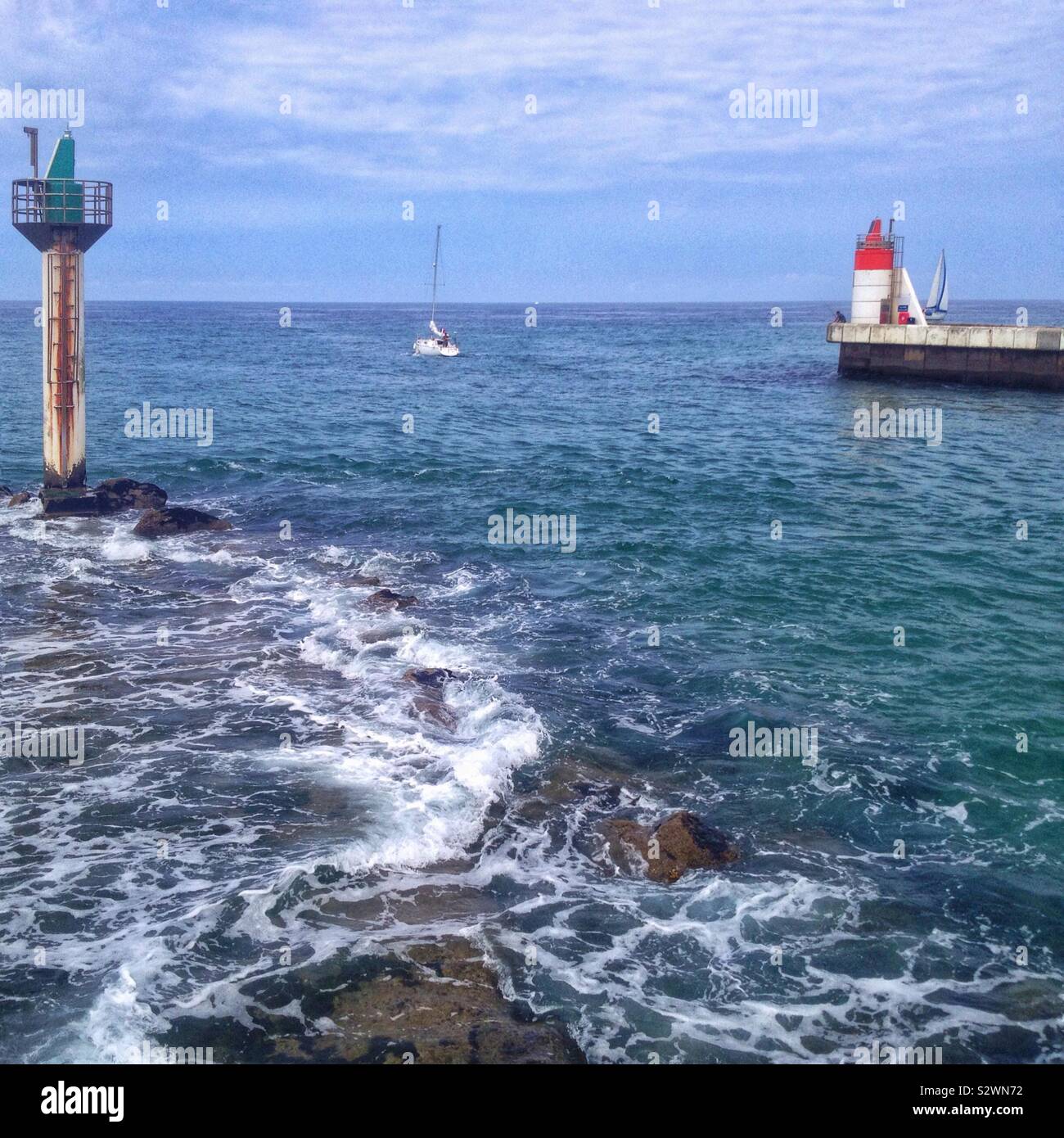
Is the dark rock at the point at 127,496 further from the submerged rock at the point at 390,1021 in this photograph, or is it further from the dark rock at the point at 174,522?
the submerged rock at the point at 390,1021

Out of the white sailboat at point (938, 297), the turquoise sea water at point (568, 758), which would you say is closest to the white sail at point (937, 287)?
the white sailboat at point (938, 297)

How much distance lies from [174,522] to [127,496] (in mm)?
3656

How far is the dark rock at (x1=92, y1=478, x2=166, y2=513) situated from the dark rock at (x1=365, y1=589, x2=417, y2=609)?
10767 millimetres

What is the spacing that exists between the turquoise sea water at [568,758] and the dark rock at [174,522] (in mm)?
974

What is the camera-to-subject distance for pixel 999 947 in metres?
10.9

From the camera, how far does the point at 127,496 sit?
3062cm

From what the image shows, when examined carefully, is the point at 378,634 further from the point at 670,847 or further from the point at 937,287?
the point at 937,287

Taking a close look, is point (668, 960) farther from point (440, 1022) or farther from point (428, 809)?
point (428, 809)

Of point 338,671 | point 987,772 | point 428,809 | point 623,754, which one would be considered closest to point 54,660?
point 338,671

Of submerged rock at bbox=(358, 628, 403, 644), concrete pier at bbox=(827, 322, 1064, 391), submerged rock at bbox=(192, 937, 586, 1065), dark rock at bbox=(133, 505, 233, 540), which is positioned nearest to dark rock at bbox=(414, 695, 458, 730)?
submerged rock at bbox=(358, 628, 403, 644)

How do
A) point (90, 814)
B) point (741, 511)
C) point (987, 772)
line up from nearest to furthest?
point (90, 814), point (987, 772), point (741, 511)

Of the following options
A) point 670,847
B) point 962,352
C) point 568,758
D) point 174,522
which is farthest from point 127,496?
point 962,352

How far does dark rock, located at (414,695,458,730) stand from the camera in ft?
53.0

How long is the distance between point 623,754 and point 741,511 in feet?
54.9
